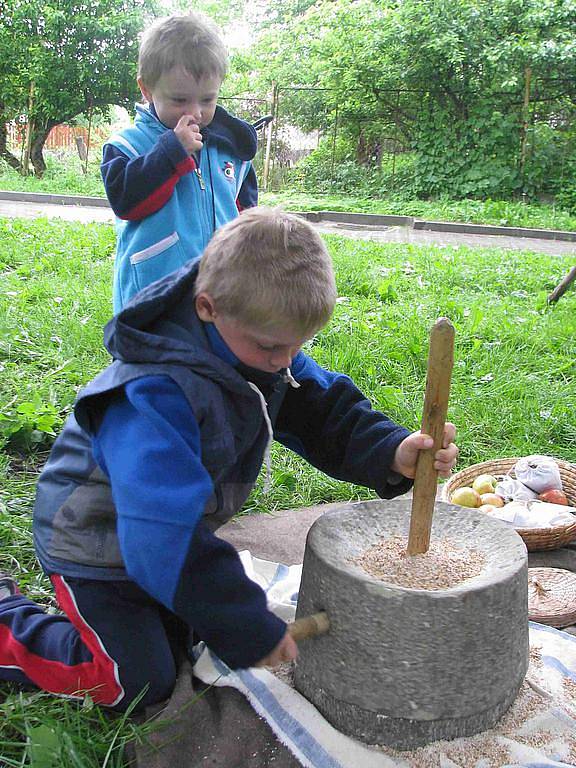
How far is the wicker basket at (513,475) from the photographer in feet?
8.86

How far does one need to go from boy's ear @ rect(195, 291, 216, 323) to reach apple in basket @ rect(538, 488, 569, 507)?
67.7 inches

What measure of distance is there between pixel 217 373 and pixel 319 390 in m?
0.51

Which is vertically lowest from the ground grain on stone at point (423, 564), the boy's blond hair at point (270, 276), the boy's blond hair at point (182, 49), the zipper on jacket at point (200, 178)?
the ground grain on stone at point (423, 564)

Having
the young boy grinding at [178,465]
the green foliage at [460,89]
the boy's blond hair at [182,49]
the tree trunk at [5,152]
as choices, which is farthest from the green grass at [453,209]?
the young boy grinding at [178,465]

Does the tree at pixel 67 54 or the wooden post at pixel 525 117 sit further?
the tree at pixel 67 54

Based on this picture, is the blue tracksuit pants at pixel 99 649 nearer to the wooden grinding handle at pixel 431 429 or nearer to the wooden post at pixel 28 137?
the wooden grinding handle at pixel 431 429

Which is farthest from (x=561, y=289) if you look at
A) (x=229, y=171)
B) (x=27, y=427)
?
(x=27, y=427)

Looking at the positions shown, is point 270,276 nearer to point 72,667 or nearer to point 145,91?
point 72,667

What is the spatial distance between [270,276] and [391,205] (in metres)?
11.7

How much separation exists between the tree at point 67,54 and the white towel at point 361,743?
1500cm

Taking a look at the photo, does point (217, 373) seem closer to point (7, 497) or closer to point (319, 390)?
point (319, 390)

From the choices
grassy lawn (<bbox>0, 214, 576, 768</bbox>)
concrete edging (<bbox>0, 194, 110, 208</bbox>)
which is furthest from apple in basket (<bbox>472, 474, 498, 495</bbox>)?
concrete edging (<bbox>0, 194, 110, 208</bbox>)

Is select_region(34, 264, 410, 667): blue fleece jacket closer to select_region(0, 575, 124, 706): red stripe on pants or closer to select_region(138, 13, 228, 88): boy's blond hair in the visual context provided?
select_region(0, 575, 124, 706): red stripe on pants

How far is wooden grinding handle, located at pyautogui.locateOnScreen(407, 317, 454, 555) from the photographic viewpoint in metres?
1.69
